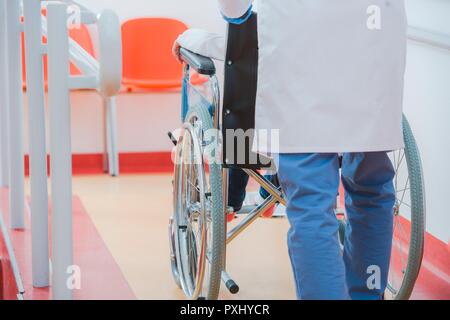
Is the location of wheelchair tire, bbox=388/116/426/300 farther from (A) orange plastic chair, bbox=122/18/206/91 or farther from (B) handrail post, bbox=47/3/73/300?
(A) orange plastic chair, bbox=122/18/206/91

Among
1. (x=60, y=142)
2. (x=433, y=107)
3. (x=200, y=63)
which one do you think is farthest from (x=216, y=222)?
(x=433, y=107)

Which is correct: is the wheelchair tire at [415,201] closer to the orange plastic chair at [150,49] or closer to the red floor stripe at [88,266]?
the red floor stripe at [88,266]

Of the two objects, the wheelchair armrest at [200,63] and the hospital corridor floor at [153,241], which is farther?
the hospital corridor floor at [153,241]

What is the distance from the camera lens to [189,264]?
254 cm

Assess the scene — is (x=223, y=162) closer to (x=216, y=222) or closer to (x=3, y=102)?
(x=216, y=222)

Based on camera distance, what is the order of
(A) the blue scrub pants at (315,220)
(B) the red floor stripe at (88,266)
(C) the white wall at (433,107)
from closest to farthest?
(A) the blue scrub pants at (315,220) → (B) the red floor stripe at (88,266) → (C) the white wall at (433,107)

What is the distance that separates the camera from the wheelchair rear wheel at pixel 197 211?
2.06 m

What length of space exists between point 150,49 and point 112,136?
63cm

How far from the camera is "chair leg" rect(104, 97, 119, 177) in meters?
4.59

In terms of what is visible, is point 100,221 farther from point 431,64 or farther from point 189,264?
point 431,64

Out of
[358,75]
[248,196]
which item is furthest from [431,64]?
[358,75]

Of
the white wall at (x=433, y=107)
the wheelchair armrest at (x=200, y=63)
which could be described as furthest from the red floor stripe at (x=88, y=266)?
the white wall at (x=433, y=107)

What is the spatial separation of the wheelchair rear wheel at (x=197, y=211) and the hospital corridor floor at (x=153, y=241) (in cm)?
14
